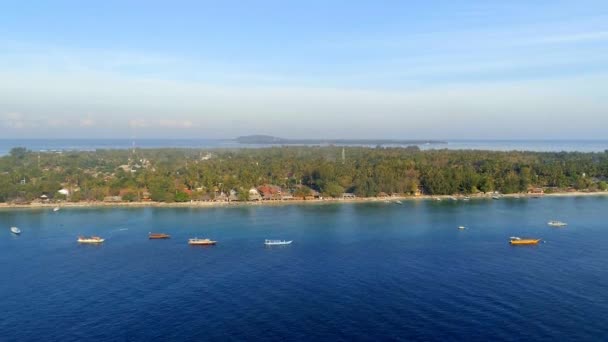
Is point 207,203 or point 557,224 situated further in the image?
point 207,203

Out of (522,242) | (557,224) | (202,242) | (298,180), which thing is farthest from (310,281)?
(298,180)

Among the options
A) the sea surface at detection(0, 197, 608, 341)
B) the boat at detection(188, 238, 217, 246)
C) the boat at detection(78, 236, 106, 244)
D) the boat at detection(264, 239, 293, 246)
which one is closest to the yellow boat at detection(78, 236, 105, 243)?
the boat at detection(78, 236, 106, 244)

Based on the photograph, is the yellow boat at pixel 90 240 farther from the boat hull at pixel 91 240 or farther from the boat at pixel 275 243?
the boat at pixel 275 243

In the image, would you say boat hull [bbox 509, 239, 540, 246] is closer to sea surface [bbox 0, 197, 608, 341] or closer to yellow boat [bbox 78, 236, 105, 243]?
sea surface [bbox 0, 197, 608, 341]

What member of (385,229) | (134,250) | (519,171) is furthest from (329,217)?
(519,171)

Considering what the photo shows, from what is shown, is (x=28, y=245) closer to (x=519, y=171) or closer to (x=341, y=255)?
(x=341, y=255)

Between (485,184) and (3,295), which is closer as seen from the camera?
(3,295)

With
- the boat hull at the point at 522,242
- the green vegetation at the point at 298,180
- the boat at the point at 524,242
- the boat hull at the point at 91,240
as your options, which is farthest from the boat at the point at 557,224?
the boat hull at the point at 91,240

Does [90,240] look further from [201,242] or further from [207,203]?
[207,203]
